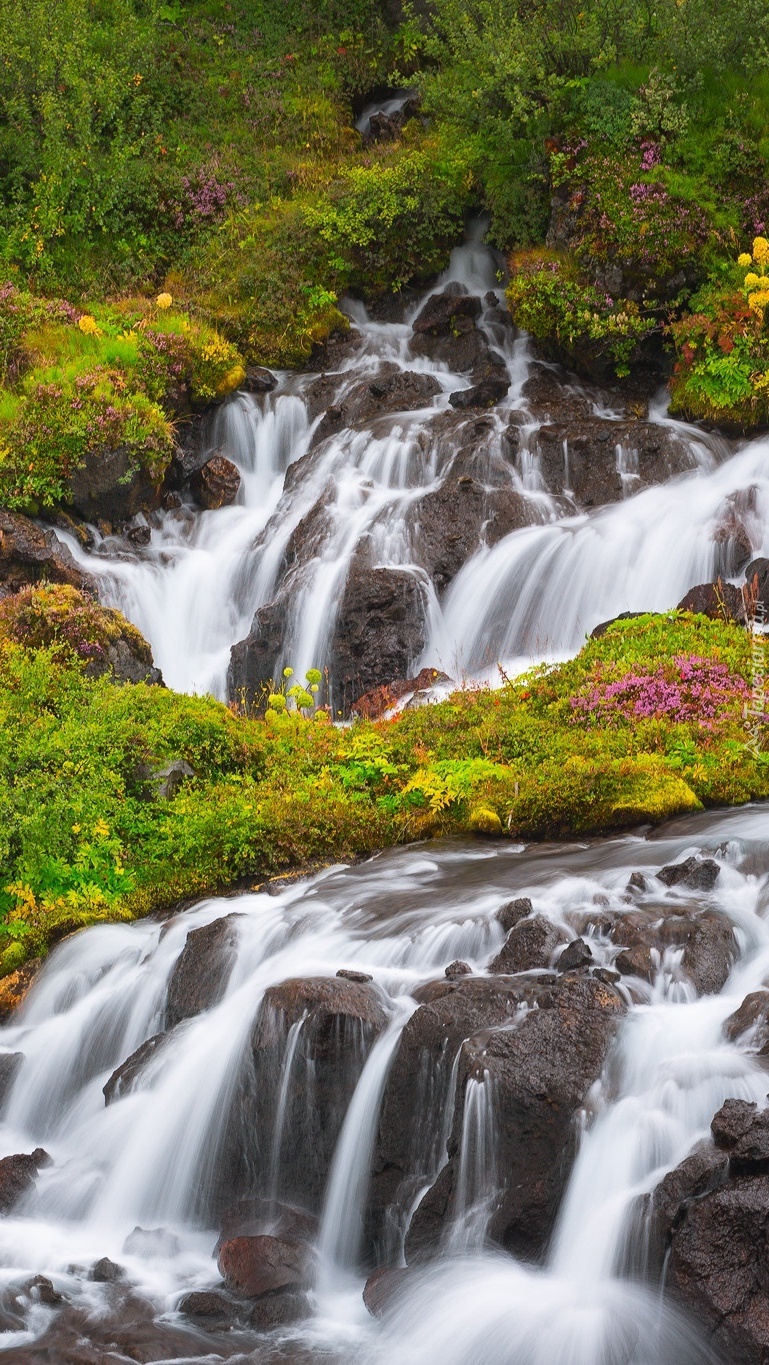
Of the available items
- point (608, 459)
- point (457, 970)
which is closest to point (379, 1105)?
point (457, 970)

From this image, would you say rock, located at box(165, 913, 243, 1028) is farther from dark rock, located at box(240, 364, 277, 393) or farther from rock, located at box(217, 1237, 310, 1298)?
dark rock, located at box(240, 364, 277, 393)

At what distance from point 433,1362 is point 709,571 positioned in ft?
33.0

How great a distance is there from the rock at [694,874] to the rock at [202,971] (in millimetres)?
2782

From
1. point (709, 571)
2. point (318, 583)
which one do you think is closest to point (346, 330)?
point (318, 583)

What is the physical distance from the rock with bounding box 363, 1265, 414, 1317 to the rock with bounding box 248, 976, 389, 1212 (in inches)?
26.5

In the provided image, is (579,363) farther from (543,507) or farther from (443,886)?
(443,886)

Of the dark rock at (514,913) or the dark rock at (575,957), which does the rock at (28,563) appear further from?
the dark rock at (575,957)

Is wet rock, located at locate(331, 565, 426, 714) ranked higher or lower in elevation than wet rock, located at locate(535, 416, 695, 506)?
lower

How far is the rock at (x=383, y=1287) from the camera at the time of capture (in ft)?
18.3

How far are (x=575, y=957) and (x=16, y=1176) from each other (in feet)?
11.2

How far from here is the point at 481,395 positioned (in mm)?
17562

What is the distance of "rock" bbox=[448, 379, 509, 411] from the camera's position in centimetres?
1756

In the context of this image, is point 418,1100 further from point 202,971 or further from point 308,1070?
point 202,971

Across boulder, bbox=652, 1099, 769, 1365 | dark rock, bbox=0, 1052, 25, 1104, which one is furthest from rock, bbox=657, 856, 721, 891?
dark rock, bbox=0, 1052, 25, 1104
